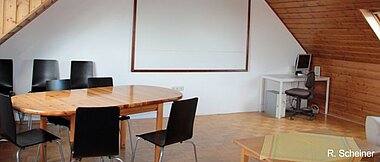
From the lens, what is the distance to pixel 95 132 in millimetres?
2711

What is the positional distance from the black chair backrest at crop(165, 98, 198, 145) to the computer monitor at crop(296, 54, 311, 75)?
3.95 metres

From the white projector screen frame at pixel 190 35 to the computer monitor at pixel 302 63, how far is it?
0.95 m

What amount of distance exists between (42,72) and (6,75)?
431mm

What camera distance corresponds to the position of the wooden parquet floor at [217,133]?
396 centimetres

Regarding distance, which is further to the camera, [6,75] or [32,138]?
[6,75]

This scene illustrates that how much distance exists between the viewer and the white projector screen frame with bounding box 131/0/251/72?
559 centimetres

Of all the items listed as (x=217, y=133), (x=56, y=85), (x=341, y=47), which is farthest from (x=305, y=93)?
(x=56, y=85)

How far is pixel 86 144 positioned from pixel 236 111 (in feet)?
13.6

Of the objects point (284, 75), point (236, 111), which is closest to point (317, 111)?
point (284, 75)

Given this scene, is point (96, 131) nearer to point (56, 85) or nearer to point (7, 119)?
point (7, 119)

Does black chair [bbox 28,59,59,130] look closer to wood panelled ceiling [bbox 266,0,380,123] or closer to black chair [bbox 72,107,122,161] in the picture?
black chair [bbox 72,107,122,161]

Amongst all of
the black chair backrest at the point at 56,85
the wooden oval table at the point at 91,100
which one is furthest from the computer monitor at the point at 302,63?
the black chair backrest at the point at 56,85

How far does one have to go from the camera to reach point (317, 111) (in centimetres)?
685

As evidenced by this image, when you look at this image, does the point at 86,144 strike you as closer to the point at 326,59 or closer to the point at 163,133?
the point at 163,133
